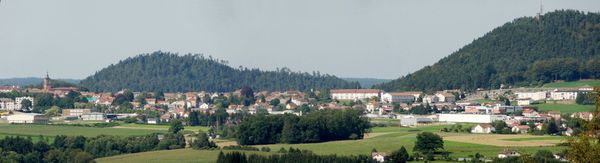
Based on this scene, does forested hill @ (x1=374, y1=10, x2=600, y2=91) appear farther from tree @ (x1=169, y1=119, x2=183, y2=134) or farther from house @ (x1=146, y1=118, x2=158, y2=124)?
tree @ (x1=169, y1=119, x2=183, y2=134)

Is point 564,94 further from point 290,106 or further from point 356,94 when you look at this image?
point 356,94

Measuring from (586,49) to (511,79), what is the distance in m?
14.9

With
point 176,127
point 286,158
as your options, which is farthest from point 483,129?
point 286,158

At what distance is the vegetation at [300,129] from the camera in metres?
61.8

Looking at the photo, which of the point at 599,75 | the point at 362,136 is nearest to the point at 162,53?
the point at 599,75

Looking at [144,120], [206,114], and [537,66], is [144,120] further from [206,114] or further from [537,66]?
[537,66]

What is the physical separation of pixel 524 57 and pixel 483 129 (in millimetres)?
56160

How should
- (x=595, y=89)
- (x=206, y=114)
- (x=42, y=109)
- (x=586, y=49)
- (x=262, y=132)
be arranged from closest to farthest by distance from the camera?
(x=595, y=89) < (x=262, y=132) < (x=206, y=114) < (x=42, y=109) < (x=586, y=49)

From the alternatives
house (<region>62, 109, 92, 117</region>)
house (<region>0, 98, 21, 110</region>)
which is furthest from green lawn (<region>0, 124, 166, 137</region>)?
house (<region>0, 98, 21, 110</region>)

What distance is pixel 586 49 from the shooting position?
396ft

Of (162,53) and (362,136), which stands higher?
(162,53)

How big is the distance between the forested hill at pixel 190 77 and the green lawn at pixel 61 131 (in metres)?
87.3

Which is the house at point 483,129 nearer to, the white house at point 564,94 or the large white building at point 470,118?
the large white building at point 470,118

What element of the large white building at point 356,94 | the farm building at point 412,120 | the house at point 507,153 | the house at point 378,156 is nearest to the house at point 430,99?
the large white building at point 356,94
